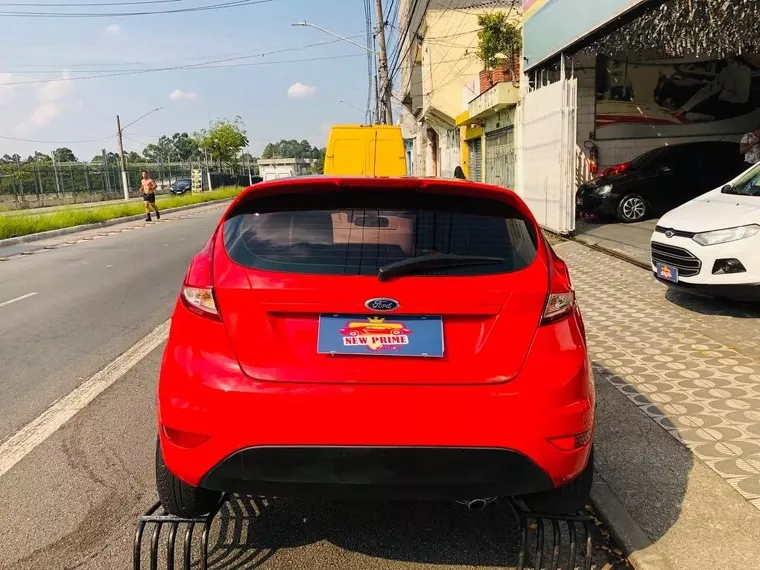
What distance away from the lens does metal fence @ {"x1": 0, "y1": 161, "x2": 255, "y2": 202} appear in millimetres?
33625

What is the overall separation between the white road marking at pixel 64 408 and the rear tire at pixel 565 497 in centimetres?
279

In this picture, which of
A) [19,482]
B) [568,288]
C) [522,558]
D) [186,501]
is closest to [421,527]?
[522,558]

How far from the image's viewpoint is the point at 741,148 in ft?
44.1

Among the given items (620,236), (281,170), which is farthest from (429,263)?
(281,170)

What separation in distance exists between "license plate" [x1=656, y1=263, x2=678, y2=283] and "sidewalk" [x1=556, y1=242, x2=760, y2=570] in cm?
37

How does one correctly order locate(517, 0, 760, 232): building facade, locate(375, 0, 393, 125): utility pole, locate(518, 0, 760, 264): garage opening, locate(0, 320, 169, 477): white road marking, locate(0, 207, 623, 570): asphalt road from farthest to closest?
locate(375, 0, 393, 125): utility pole
locate(517, 0, 760, 232): building facade
locate(518, 0, 760, 264): garage opening
locate(0, 320, 169, 477): white road marking
locate(0, 207, 623, 570): asphalt road

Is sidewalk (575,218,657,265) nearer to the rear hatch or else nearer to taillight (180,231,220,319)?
the rear hatch

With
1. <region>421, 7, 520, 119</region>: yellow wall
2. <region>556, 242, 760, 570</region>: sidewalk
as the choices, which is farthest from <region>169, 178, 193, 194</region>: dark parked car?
<region>556, 242, 760, 570</region>: sidewalk

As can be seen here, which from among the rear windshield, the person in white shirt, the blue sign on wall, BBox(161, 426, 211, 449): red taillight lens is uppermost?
the blue sign on wall

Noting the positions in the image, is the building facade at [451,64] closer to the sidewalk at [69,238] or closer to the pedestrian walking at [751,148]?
the pedestrian walking at [751,148]

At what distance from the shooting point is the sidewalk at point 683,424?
2771mm

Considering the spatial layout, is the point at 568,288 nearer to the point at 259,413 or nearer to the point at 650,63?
the point at 259,413

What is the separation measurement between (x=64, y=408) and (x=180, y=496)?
7.71 ft

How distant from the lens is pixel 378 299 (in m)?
2.32
